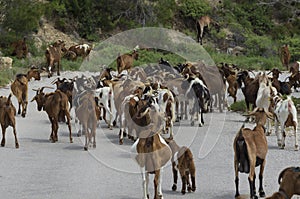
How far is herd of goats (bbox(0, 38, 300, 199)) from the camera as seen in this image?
11.0m

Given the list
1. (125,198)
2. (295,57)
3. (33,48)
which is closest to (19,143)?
(125,198)

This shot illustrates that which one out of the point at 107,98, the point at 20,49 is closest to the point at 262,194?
the point at 107,98

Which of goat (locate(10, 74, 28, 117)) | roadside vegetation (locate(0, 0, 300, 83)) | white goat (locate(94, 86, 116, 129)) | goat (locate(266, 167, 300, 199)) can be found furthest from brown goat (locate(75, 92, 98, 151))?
roadside vegetation (locate(0, 0, 300, 83))

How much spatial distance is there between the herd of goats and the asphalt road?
0.36 meters

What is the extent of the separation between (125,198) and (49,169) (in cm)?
283

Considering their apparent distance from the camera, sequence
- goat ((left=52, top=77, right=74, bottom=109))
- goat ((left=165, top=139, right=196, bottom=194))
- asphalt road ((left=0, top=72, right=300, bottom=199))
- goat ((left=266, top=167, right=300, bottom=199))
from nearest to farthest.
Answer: goat ((left=266, top=167, right=300, bottom=199))
goat ((left=165, top=139, right=196, bottom=194))
asphalt road ((left=0, top=72, right=300, bottom=199))
goat ((left=52, top=77, right=74, bottom=109))

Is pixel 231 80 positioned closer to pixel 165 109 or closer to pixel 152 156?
pixel 165 109

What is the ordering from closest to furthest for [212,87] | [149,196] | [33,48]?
[149,196] < [212,87] < [33,48]

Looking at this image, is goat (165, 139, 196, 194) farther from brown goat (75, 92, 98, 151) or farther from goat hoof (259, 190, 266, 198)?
brown goat (75, 92, 98, 151)

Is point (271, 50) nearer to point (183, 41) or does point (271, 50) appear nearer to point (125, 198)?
point (183, 41)

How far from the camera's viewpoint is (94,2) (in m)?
49.0

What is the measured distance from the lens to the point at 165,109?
17766 millimetres

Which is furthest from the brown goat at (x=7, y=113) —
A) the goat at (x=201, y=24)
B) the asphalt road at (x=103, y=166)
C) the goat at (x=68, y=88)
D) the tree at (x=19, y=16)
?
the goat at (x=201, y=24)

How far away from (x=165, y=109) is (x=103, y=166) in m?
3.98
